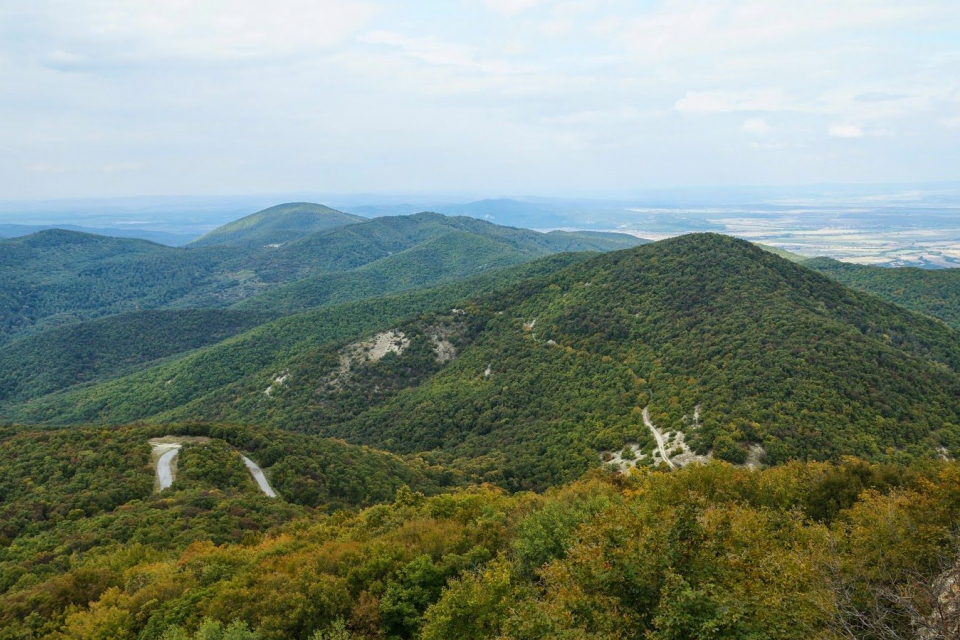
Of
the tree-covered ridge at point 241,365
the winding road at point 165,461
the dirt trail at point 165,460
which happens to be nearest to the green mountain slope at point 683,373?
the tree-covered ridge at point 241,365

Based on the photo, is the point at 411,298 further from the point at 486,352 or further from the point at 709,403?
the point at 709,403

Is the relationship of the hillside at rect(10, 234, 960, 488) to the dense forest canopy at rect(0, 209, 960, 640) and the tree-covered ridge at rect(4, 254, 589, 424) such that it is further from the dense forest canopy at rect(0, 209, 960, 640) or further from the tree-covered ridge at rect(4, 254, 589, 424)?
the tree-covered ridge at rect(4, 254, 589, 424)

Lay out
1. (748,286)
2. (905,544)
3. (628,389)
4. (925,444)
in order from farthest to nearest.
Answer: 1. (748,286)
2. (628,389)
3. (925,444)
4. (905,544)

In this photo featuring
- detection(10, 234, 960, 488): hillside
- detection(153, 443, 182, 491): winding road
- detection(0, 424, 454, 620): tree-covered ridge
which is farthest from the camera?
detection(10, 234, 960, 488): hillside

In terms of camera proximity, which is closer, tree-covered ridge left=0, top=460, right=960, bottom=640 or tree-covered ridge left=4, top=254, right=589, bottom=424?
tree-covered ridge left=0, top=460, right=960, bottom=640

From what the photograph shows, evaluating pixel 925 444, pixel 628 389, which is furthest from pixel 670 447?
pixel 925 444

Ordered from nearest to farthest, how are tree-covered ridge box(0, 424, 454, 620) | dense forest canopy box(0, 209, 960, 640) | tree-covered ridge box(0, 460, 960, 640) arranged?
tree-covered ridge box(0, 460, 960, 640)
dense forest canopy box(0, 209, 960, 640)
tree-covered ridge box(0, 424, 454, 620)

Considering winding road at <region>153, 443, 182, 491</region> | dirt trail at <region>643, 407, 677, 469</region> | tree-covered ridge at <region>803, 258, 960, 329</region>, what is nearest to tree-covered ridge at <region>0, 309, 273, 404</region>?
winding road at <region>153, 443, 182, 491</region>
